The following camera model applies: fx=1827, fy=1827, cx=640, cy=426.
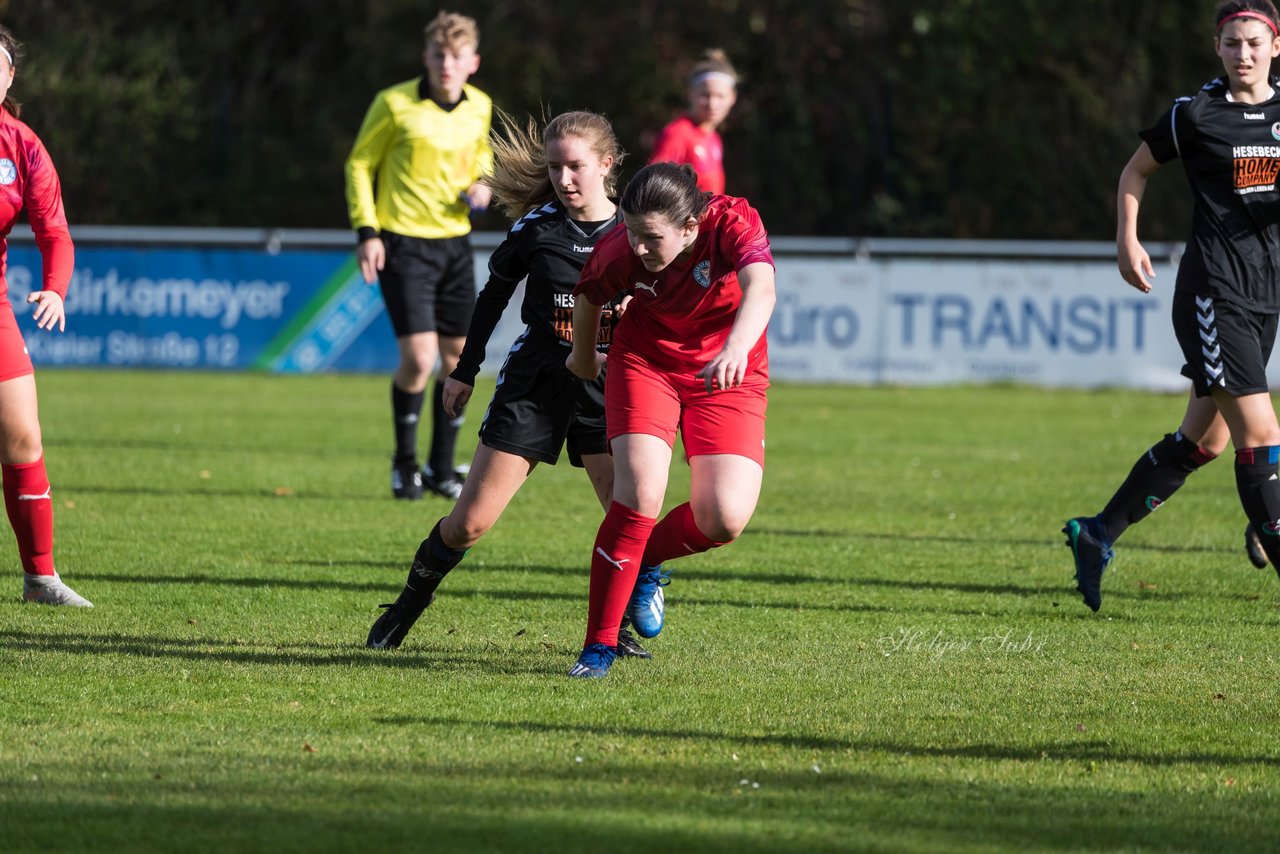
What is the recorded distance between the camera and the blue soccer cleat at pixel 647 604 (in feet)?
18.6

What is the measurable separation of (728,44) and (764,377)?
23077 mm

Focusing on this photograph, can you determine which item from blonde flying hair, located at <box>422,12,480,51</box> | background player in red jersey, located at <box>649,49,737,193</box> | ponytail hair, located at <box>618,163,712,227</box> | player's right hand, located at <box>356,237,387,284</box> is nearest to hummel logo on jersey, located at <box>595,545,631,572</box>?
ponytail hair, located at <box>618,163,712,227</box>

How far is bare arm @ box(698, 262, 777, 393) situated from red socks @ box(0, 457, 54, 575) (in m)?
2.85

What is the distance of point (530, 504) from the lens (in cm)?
980

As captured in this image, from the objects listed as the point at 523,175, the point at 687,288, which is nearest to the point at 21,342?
the point at 523,175

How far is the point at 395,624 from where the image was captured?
5812mm

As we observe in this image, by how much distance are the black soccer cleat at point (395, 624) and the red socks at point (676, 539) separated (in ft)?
2.41

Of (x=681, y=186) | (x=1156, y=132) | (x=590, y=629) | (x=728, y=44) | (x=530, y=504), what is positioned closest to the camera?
(x=681, y=186)

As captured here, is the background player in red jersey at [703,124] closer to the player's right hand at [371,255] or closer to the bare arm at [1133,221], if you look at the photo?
the player's right hand at [371,255]

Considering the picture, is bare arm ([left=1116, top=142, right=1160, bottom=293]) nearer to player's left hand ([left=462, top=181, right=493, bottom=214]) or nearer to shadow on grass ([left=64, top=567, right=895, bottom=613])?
shadow on grass ([left=64, top=567, right=895, bottom=613])

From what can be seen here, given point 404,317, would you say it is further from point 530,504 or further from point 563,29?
point 563,29

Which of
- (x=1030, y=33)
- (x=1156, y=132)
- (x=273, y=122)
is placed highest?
(x=1156, y=132)

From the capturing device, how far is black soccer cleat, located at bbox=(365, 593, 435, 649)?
5793mm

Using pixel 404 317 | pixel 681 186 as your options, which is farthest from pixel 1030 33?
pixel 681 186
